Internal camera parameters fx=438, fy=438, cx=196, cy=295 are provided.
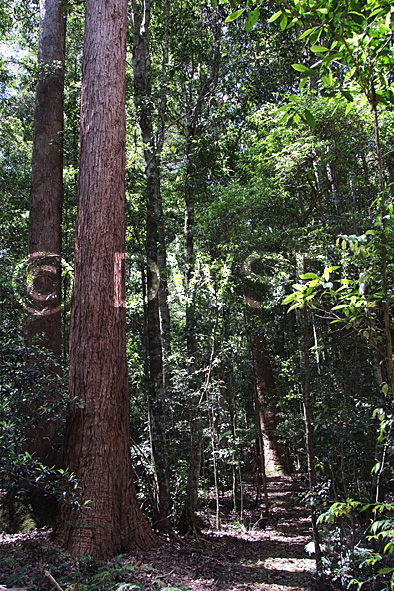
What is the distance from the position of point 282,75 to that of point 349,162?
561 centimetres

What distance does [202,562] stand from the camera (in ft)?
16.2

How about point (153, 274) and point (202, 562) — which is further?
point (153, 274)

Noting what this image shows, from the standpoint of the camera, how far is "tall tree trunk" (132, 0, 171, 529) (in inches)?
238

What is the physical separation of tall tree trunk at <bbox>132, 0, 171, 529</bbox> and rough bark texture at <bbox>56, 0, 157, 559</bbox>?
4.35 feet

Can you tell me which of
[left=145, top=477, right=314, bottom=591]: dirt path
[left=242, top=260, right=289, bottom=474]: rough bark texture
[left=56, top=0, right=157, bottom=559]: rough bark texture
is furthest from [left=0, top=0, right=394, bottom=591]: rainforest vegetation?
[left=242, top=260, right=289, bottom=474]: rough bark texture

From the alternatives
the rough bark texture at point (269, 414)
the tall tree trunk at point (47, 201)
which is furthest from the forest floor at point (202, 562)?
the rough bark texture at point (269, 414)

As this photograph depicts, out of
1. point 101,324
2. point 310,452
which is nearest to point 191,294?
point 101,324

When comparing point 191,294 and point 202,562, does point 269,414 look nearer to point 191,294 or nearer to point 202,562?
point 191,294

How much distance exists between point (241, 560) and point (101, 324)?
338cm

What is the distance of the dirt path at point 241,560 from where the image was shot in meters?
4.37

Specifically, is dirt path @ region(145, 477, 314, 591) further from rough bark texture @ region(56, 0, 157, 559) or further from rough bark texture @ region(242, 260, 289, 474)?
rough bark texture @ region(242, 260, 289, 474)

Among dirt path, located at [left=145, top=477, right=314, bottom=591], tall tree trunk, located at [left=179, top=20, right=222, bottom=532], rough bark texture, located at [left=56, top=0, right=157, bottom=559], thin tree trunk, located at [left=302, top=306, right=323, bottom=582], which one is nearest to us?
thin tree trunk, located at [left=302, top=306, right=323, bottom=582]

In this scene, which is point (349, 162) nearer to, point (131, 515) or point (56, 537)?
point (131, 515)

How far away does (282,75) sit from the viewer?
10430 millimetres
